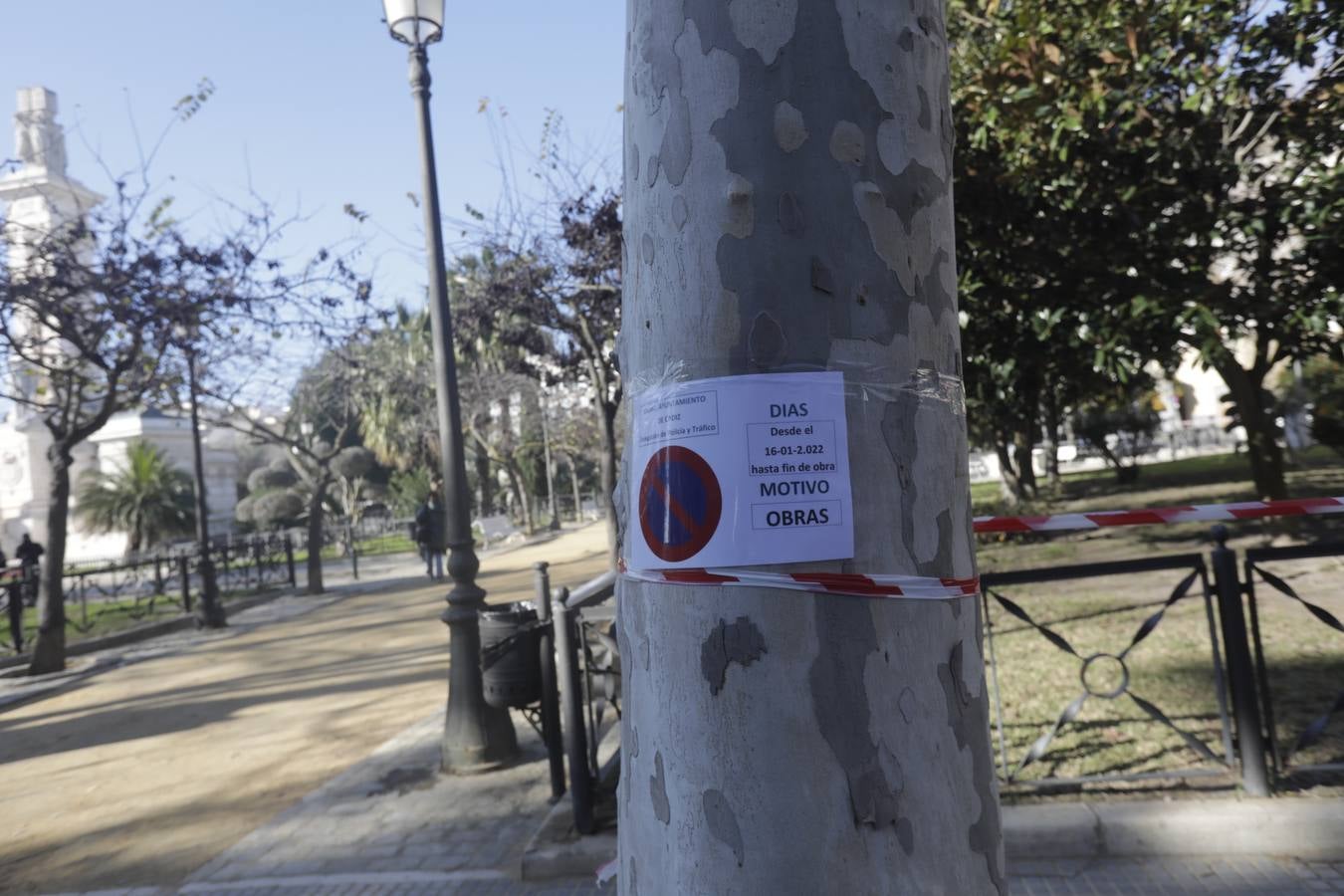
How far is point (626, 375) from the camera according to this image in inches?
56.4

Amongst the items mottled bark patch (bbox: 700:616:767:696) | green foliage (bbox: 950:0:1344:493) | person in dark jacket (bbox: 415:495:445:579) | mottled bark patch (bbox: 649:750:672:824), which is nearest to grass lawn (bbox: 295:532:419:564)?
person in dark jacket (bbox: 415:495:445:579)

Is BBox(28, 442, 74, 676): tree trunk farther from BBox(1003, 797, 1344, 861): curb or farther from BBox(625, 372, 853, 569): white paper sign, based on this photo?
BBox(625, 372, 853, 569): white paper sign

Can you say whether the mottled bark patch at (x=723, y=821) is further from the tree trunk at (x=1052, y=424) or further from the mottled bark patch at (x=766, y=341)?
the tree trunk at (x=1052, y=424)

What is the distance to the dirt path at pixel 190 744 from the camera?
553 centimetres

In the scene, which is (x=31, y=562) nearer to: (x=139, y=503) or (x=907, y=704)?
(x=139, y=503)

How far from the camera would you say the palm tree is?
94.8 feet

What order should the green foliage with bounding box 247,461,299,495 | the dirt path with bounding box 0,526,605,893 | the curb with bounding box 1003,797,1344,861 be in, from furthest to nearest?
the green foliage with bounding box 247,461,299,495, the dirt path with bounding box 0,526,605,893, the curb with bounding box 1003,797,1344,861

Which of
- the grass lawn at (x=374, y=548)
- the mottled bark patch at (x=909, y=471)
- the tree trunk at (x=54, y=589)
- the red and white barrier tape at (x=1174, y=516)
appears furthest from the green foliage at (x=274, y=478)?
the mottled bark patch at (x=909, y=471)

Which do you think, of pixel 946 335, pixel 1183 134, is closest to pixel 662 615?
pixel 946 335

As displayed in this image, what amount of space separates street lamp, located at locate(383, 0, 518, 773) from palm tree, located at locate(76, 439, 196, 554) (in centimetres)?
2636

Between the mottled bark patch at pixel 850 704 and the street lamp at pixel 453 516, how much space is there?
17.0 ft

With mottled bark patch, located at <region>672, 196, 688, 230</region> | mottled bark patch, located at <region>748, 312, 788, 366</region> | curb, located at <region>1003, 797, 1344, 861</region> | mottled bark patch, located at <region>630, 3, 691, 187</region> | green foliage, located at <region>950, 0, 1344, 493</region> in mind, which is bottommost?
curb, located at <region>1003, 797, 1344, 861</region>

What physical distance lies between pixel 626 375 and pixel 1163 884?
356 cm

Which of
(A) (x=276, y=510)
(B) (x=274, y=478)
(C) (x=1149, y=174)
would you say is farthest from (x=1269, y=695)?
(B) (x=274, y=478)
